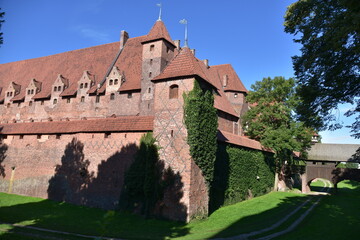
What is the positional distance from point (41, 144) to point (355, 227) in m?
23.2

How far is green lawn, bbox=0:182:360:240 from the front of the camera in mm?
13523

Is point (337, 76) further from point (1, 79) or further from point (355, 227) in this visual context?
point (1, 79)

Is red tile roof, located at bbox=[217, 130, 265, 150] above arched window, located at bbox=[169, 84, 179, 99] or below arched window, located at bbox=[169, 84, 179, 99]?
below

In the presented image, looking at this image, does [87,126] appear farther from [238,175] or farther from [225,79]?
[225,79]

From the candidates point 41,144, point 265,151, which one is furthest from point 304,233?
point 41,144

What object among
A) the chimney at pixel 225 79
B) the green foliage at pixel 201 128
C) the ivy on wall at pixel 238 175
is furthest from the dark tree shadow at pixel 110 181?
the chimney at pixel 225 79

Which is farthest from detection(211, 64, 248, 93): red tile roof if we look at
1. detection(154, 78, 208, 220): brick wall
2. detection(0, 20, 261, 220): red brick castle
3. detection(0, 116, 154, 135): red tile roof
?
detection(0, 116, 154, 135): red tile roof

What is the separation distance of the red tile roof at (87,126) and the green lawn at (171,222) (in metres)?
5.62

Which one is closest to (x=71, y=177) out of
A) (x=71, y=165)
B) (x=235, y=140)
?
(x=71, y=165)

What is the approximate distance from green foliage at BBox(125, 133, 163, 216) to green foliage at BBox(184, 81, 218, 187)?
2580 millimetres

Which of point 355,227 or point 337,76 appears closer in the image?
point 337,76

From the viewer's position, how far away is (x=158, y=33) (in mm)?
23609

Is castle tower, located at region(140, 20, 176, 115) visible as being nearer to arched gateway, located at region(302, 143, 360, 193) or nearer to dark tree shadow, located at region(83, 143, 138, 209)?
dark tree shadow, located at region(83, 143, 138, 209)

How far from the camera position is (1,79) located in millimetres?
35812
